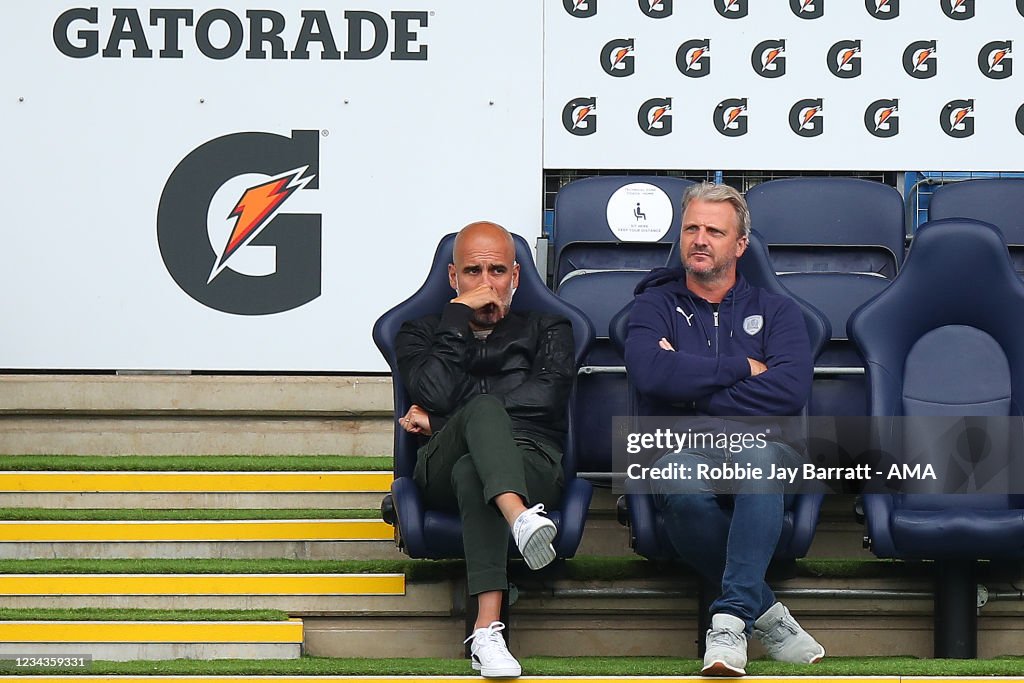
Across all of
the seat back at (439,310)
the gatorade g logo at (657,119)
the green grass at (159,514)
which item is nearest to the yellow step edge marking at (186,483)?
the green grass at (159,514)

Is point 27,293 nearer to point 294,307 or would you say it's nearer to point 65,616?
point 294,307

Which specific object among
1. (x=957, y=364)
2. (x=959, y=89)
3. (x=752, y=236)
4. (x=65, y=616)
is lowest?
(x=65, y=616)

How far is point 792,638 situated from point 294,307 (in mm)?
2159

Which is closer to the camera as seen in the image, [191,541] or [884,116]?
[191,541]

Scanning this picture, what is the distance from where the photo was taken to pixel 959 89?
15.0 feet

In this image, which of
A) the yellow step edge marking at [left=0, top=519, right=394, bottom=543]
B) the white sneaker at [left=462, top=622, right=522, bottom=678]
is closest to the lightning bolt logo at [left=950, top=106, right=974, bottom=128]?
the yellow step edge marking at [left=0, top=519, right=394, bottom=543]

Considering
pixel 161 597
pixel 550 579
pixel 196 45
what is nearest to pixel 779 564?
pixel 550 579

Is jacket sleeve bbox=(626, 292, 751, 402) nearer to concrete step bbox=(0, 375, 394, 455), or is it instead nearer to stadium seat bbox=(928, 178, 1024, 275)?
concrete step bbox=(0, 375, 394, 455)

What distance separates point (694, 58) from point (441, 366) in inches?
75.6

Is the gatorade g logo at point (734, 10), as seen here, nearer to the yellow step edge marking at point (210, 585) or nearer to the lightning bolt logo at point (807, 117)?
the lightning bolt logo at point (807, 117)

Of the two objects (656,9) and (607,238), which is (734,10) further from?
(607,238)

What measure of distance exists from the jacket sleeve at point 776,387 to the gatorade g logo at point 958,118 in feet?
5.75

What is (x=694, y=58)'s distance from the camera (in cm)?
459

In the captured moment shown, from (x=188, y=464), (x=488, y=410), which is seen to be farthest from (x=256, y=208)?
(x=488, y=410)
